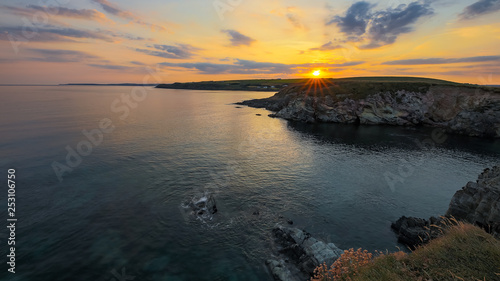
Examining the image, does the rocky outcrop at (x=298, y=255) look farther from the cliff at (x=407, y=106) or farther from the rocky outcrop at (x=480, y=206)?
the cliff at (x=407, y=106)

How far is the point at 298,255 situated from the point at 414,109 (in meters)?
104

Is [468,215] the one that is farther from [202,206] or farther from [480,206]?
[202,206]

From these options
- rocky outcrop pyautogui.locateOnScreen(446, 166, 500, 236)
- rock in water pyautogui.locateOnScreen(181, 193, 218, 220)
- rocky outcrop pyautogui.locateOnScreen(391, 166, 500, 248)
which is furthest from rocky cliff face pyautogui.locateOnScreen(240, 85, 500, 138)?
rock in water pyautogui.locateOnScreen(181, 193, 218, 220)

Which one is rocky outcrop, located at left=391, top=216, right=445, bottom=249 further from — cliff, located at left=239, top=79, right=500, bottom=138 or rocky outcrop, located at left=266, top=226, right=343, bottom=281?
cliff, located at left=239, top=79, right=500, bottom=138

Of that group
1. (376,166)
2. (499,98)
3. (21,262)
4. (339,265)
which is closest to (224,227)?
(339,265)

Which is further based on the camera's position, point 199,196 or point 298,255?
point 199,196

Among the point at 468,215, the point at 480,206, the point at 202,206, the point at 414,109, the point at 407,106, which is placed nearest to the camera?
the point at 480,206

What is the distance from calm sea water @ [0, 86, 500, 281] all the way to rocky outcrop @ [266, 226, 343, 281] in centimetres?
142

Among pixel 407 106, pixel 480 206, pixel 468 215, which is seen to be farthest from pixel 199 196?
pixel 407 106

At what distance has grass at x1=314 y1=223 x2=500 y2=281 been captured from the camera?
10602mm

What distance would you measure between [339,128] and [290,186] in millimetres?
62530

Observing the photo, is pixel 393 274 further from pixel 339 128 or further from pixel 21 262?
pixel 339 128

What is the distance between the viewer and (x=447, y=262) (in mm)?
11469

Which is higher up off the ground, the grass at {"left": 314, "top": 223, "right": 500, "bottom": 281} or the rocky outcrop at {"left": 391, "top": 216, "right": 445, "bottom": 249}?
the grass at {"left": 314, "top": 223, "right": 500, "bottom": 281}
